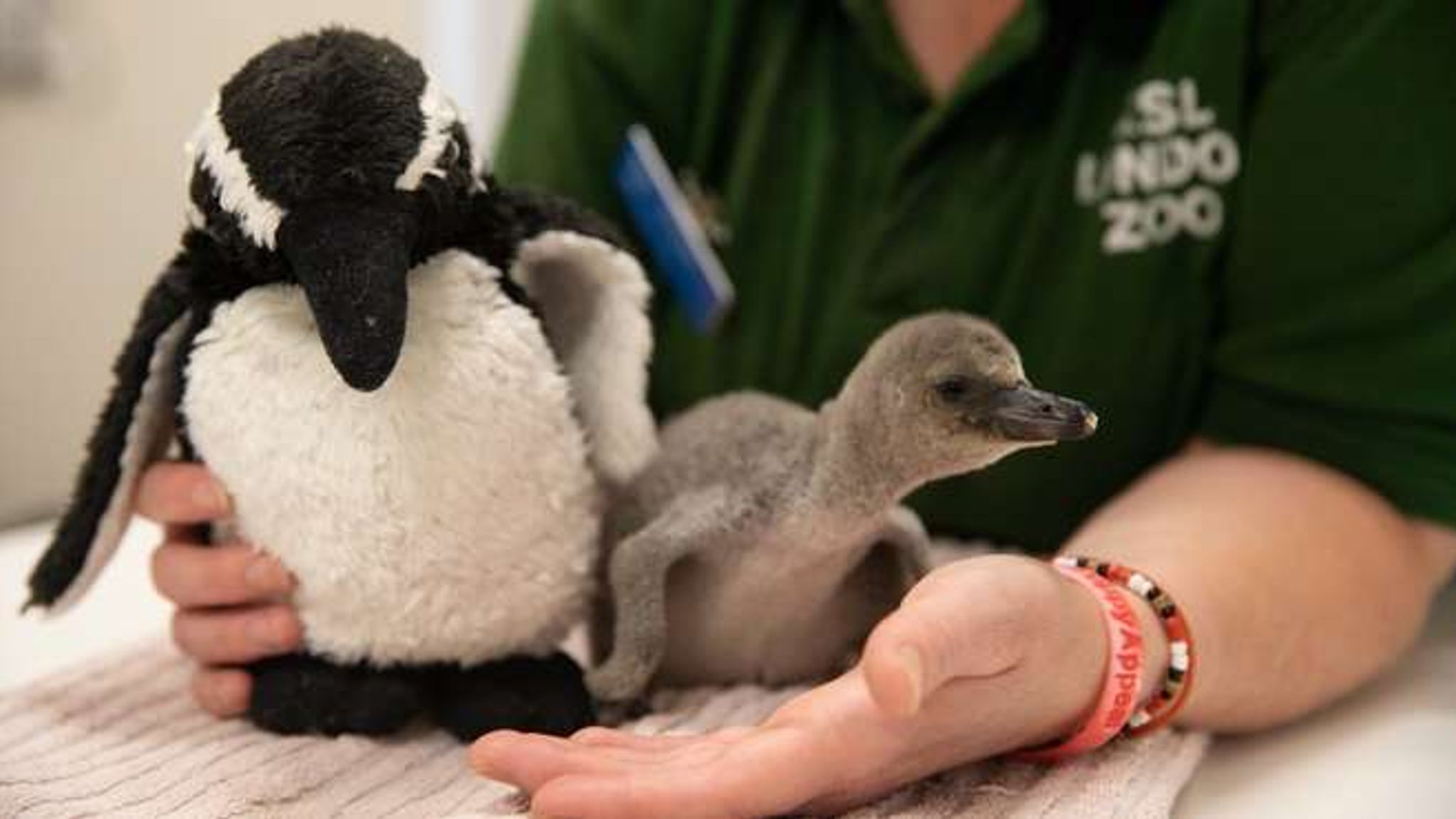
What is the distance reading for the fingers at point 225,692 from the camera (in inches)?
21.2

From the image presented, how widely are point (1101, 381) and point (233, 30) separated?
50 cm

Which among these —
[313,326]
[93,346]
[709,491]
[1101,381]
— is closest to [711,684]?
[709,491]

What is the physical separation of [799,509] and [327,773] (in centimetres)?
19

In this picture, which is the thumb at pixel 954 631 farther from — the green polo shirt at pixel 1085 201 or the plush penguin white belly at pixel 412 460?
the green polo shirt at pixel 1085 201

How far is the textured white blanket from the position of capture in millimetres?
468

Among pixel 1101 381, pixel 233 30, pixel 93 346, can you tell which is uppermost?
pixel 233 30

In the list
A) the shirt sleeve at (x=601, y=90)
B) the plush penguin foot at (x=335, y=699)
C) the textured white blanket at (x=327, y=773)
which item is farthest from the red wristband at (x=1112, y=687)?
the shirt sleeve at (x=601, y=90)

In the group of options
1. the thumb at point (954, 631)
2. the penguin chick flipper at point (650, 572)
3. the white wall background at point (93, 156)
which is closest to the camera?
the thumb at point (954, 631)

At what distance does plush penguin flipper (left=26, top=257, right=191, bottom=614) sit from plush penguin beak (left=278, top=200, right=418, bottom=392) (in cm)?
9

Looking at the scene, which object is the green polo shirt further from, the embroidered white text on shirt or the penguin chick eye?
the penguin chick eye

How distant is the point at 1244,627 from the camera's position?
0.58 meters

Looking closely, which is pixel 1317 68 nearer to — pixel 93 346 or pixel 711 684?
pixel 711 684

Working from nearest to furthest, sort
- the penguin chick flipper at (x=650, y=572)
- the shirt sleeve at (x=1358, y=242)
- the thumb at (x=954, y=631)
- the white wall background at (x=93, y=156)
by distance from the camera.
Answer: the thumb at (x=954, y=631) < the penguin chick flipper at (x=650, y=572) < the shirt sleeve at (x=1358, y=242) < the white wall background at (x=93, y=156)

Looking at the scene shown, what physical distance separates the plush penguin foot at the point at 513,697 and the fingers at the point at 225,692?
2.9 inches
